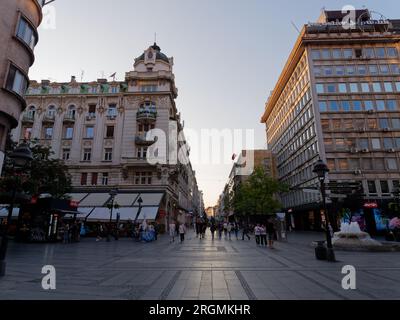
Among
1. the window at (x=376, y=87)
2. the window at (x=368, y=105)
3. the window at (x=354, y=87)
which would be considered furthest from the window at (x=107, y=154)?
the window at (x=376, y=87)

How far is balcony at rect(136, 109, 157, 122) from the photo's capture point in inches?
1490

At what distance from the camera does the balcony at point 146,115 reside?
3784cm

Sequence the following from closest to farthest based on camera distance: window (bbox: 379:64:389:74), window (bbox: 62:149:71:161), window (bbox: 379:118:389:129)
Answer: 1. window (bbox: 379:118:389:129)
2. window (bbox: 62:149:71:161)
3. window (bbox: 379:64:389:74)

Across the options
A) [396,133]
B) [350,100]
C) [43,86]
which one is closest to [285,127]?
[350,100]

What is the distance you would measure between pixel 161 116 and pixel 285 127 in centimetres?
2866

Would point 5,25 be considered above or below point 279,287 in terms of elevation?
above

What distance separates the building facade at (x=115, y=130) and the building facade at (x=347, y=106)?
2228 cm

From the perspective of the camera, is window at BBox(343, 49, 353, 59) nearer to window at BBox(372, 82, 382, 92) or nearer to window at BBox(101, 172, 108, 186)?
window at BBox(372, 82, 382, 92)

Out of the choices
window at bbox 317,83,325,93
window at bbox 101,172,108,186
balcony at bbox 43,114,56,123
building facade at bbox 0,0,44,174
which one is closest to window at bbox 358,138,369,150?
window at bbox 317,83,325,93

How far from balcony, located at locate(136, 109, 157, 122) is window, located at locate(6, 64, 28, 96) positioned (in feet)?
64.3

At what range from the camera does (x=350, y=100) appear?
1548 inches

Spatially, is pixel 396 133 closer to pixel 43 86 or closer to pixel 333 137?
pixel 333 137

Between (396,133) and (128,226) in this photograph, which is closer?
(128,226)

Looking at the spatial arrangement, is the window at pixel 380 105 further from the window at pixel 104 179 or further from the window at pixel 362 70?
the window at pixel 104 179
